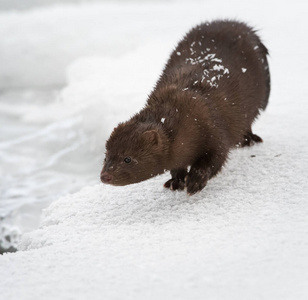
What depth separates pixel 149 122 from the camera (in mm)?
2938

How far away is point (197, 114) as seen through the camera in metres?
3.02

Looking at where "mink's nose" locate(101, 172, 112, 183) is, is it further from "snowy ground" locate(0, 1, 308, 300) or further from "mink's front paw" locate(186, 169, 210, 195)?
"mink's front paw" locate(186, 169, 210, 195)

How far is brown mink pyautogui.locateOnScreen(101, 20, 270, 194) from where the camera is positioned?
284cm

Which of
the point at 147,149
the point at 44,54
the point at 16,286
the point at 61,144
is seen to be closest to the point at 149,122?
the point at 147,149

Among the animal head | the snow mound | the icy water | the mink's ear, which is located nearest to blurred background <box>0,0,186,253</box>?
the icy water

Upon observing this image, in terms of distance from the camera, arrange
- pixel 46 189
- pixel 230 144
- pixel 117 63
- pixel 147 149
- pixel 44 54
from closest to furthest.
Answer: pixel 147 149, pixel 230 144, pixel 46 189, pixel 117 63, pixel 44 54

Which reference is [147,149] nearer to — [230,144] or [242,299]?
[230,144]

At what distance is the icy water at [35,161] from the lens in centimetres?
453

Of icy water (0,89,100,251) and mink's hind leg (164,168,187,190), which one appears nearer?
mink's hind leg (164,168,187,190)

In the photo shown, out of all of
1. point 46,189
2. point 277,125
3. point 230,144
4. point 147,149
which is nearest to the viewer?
point 147,149

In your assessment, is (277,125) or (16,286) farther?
(277,125)

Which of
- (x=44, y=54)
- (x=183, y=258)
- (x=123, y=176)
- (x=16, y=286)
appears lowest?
(x=16, y=286)

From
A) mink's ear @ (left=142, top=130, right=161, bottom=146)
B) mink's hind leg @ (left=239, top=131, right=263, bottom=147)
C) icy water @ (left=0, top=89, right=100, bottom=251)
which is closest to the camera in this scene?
mink's ear @ (left=142, top=130, right=161, bottom=146)

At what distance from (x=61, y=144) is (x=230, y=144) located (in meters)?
2.73
